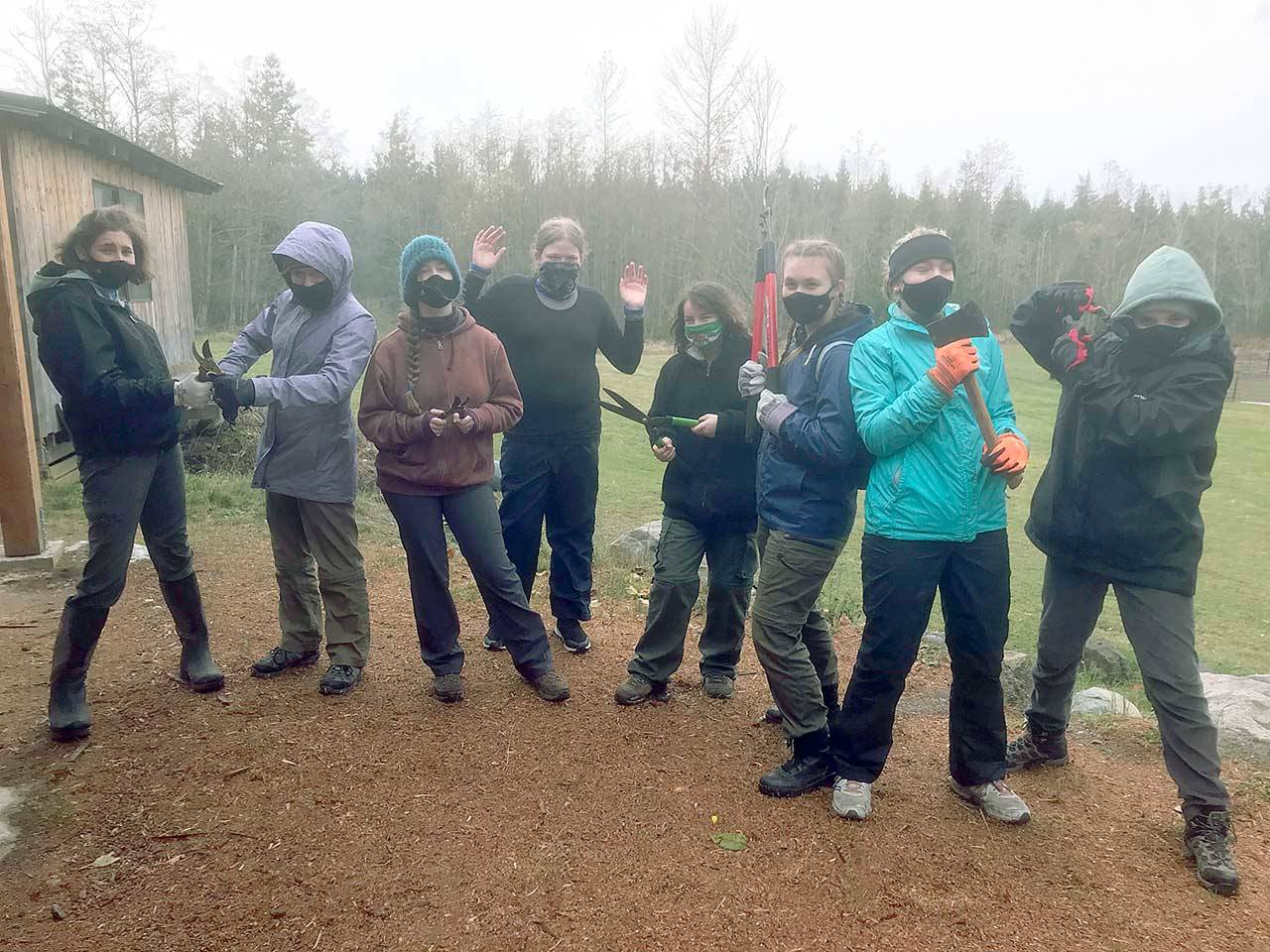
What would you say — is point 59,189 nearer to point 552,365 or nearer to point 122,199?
point 122,199

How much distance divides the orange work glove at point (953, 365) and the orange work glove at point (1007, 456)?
0.91ft

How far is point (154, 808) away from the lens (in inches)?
129

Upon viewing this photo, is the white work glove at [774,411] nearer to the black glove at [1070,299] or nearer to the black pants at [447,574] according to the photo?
the black glove at [1070,299]

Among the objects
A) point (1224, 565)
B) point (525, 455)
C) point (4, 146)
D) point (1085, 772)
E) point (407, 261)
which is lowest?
point (1224, 565)

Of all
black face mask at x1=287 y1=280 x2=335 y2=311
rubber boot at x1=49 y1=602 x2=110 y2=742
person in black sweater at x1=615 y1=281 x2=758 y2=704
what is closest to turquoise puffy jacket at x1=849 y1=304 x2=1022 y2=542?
person in black sweater at x1=615 y1=281 x2=758 y2=704

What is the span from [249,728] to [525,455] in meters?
1.88

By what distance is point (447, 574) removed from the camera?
4.16 meters

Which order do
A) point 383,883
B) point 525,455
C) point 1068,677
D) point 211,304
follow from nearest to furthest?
point 383,883, point 1068,677, point 525,455, point 211,304

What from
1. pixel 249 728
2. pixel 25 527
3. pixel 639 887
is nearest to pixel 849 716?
A: pixel 639 887

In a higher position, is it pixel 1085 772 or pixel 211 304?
pixel 211 304

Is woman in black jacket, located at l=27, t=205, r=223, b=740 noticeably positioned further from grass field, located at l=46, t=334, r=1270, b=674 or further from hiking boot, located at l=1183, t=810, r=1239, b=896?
hiking boot, located at l=1183, t=810, r=1239, b=896

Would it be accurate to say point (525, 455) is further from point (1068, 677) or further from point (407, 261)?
point (1068, 677)

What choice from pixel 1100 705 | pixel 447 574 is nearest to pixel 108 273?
pixel 447 574

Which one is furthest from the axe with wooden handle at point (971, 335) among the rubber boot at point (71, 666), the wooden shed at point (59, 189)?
the wooden shed at point (59, 189)
